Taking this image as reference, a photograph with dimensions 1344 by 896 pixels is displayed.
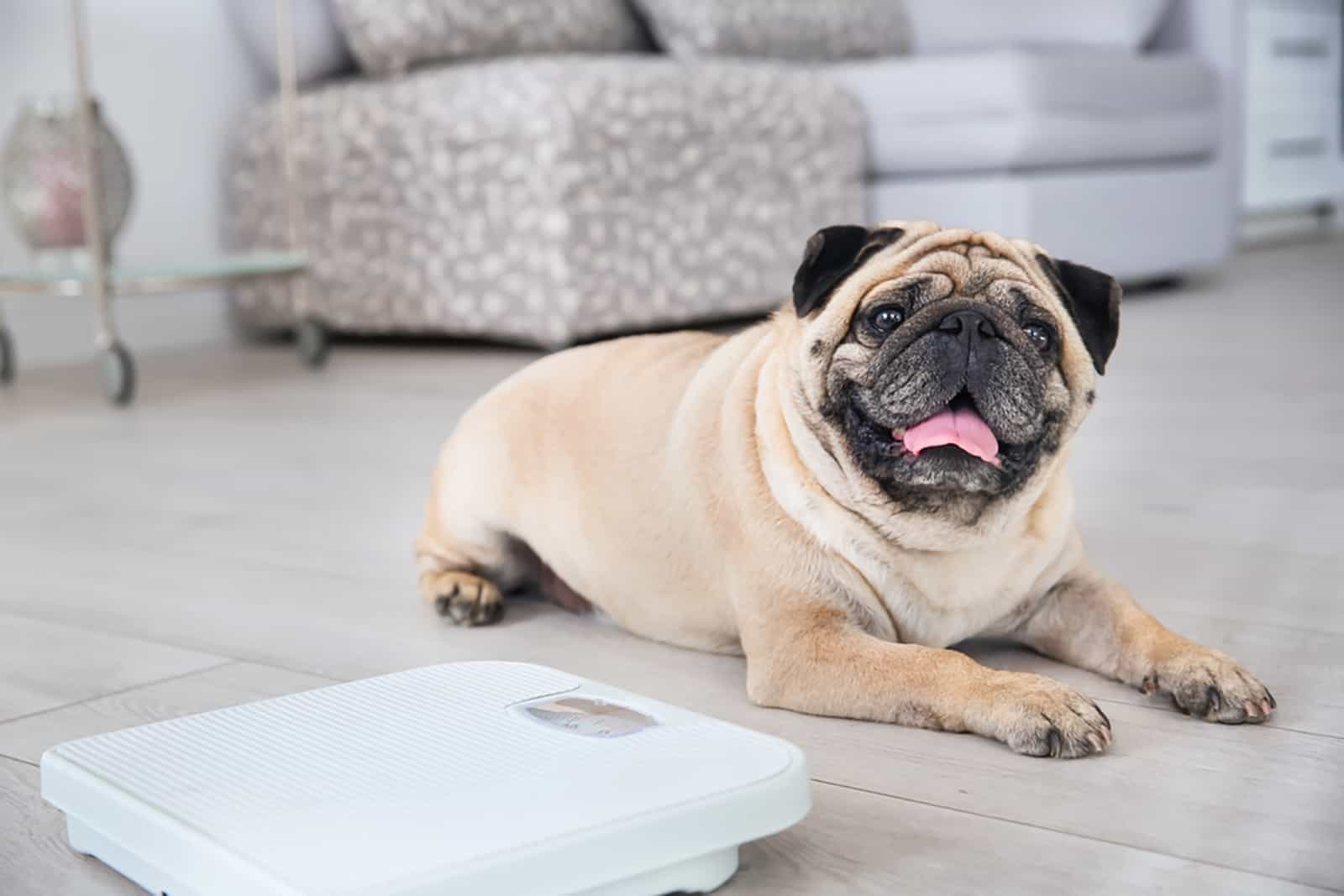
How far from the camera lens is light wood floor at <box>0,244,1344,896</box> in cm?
82

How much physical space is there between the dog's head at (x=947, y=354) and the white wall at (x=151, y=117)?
101 inches

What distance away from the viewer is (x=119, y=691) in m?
1.14

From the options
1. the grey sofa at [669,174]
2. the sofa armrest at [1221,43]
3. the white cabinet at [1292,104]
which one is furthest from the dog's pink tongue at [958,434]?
the white cabinet at [1292,104]

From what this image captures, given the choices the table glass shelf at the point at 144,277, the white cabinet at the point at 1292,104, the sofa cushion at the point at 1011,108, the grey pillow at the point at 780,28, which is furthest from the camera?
the white cabinet at the point at 1292,104

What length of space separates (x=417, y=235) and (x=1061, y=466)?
2251 mm

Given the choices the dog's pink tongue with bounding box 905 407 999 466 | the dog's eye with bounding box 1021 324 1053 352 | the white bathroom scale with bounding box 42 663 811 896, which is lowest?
the white bathroom scale with bounding box 42 663 811 896

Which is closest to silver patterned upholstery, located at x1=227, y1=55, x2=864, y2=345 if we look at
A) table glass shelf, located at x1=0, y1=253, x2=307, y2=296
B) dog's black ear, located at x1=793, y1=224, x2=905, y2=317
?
table glass shelf, located at x1=0, y1=253, x2=307, y2=296

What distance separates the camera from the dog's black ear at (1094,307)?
42.2 inches

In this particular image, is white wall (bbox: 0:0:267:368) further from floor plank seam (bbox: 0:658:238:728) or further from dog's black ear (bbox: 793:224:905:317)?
dog's black ear (bbox: 793:224:905:317)

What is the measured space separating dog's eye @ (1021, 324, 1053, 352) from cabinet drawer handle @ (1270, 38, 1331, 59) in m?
5.16

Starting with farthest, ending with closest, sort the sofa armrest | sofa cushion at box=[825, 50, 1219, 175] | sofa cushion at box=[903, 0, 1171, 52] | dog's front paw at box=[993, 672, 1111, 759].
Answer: the sofa armrest
sofa cushion at box=[903, 0, 1171, 52]
sofa cushion at box=[825, 50, 1219, 175]
dog's front paw at box=[993, 672, 1111, 759]

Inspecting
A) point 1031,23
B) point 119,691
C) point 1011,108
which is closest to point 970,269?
point 119,691

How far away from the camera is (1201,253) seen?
13.4 ft

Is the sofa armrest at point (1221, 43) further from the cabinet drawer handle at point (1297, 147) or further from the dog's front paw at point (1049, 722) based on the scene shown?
the dog's front paw at point (1049, 722)
